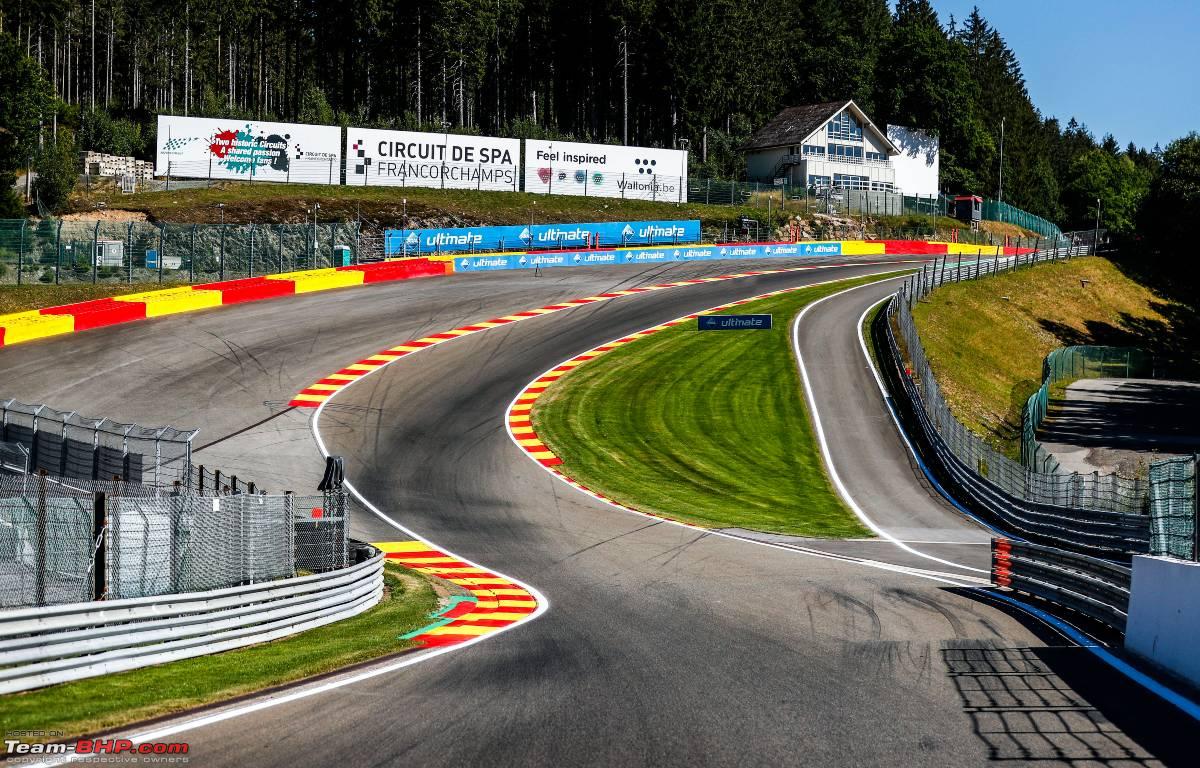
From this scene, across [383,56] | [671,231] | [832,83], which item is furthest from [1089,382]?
[383,56]

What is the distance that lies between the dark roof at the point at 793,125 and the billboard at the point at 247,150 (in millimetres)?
47610

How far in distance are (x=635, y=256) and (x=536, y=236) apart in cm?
581

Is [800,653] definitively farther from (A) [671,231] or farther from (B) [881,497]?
(A) [671,231]

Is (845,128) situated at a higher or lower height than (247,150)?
higher

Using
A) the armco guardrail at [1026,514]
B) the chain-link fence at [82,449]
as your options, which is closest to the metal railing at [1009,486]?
the armco guardrail at [1026,514]

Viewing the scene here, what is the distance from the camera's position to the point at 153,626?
39.1 ft

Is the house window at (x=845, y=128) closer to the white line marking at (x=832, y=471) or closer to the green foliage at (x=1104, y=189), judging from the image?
the white line marking at (x=832, y=471)

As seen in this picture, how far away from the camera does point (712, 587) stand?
1761 centimetres

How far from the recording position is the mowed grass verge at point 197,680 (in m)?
9.41

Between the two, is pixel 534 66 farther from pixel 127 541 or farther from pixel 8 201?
pixel 127 541

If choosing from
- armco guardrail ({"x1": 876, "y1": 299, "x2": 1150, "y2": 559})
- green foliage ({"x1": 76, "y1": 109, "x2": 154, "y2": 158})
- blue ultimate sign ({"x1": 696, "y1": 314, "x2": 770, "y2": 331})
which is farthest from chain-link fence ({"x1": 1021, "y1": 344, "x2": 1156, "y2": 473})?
green foliage ({"x1": 76, "y1": 109, "x2": 154, "y2": 158})

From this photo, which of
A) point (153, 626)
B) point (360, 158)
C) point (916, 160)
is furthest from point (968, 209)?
point (153, 626)

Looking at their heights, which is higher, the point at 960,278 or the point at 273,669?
the point at 960,278

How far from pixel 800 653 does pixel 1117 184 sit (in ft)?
520
